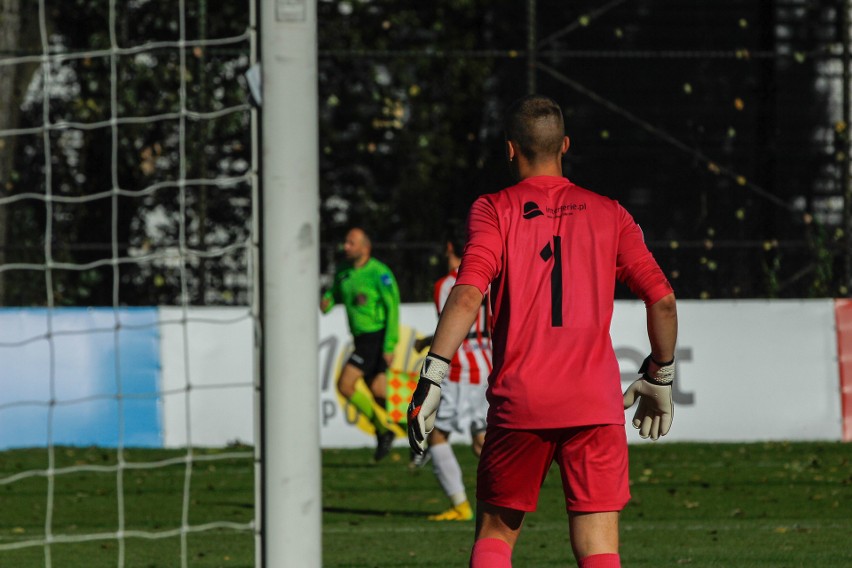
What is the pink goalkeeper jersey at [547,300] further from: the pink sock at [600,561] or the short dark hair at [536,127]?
the pink sock at [600,561]

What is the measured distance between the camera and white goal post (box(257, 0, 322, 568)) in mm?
4086

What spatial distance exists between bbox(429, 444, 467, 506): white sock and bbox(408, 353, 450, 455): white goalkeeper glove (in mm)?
4643

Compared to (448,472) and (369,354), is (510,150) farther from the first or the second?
(369,354)

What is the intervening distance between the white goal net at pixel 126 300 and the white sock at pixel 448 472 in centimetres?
126

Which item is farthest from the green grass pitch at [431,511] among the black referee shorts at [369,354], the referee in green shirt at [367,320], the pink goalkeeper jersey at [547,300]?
the pink goalkeeper jersey at [547,300]

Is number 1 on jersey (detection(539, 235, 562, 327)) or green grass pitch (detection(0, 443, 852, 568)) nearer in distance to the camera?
number 1 on jersey (detection(539, 235, 562, 327))

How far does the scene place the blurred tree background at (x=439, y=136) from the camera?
15.4m

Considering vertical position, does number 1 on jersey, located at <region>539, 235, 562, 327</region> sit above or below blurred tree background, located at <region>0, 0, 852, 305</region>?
below

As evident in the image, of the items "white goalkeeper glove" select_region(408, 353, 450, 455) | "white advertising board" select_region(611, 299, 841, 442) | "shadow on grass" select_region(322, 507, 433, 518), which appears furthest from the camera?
"white advertising board" select_region(611, 299, 841, 442)

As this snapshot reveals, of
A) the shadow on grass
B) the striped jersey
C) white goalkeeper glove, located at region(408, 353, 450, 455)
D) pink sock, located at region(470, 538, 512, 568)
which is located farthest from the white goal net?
white goalkeeper glove, located at region(408, 353, 450, 455)

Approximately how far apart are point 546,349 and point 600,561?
0.64m

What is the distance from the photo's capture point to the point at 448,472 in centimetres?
890

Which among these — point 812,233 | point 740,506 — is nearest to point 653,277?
point 740,506

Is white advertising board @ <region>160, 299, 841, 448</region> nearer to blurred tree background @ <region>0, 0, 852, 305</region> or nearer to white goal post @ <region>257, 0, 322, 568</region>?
blurred tree background @ <region>0, 0, 852, 305</region>
